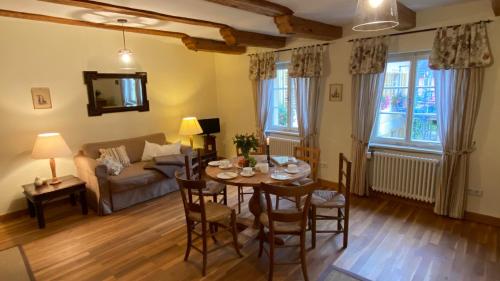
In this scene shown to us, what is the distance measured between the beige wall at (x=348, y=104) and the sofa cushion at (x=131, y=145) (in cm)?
170

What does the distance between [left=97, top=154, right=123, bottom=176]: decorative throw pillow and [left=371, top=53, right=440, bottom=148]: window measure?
12.2 feet

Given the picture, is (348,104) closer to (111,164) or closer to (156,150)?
(156,150)

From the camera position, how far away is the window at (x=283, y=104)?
4.90 m

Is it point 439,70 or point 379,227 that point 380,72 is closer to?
point 439,70

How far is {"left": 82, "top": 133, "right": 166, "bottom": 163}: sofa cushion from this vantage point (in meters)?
4.14

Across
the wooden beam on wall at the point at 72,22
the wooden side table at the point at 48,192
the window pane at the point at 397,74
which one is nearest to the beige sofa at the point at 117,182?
the wooden side table at the point at 48,192

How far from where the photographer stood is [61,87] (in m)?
3.96

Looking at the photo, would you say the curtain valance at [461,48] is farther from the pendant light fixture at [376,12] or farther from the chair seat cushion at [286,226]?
the chair seat cushion at [286,226]

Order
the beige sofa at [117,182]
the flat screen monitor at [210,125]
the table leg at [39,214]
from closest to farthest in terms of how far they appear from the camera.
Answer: the table leg at [39,214] < the beige sofa at [117,182] < the flat screen monitor at [210,125]

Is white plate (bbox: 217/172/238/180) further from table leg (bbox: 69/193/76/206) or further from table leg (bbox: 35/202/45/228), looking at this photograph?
table leg (bbox: 69/193/76/206)

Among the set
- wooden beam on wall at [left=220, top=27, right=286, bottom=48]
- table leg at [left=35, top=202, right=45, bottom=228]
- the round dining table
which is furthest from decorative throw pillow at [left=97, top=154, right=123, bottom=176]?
wooden beam on wall at [left=220, top=27, right=286, bottom=48]

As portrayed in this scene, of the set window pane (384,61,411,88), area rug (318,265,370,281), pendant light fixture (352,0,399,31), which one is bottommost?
area rug (318,265,370,281)

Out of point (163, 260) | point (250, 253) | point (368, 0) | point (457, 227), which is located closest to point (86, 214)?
point (163, 260)

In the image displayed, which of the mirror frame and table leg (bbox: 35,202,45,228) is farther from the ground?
the mirror frame
